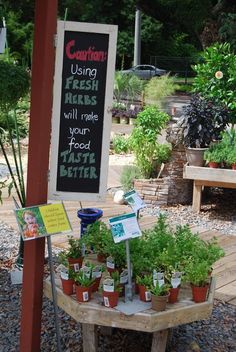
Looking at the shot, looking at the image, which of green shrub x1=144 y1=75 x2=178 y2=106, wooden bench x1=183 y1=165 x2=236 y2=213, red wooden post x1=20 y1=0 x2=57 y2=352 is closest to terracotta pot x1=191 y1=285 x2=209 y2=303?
red wooden post x1=20 y1=0 x2=57 y2=352

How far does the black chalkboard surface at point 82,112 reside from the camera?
288cm

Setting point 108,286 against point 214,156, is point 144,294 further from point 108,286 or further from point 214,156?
point 214,156

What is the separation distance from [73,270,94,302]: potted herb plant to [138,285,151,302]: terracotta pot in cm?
24

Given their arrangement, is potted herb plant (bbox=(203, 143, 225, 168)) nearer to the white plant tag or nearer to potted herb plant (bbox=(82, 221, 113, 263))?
potted herb plant (bbox=(82, 221, 113, 263))

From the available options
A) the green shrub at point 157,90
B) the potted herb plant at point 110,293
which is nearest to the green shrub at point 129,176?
the potted herb plant at point 110,293

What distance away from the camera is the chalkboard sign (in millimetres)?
2863

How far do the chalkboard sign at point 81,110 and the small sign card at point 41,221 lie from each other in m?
0.20

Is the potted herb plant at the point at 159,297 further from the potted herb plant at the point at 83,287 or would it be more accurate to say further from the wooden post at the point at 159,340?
the potted herb plant at the point at 83,287

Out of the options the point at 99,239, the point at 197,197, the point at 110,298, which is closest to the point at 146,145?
the point at 197,197

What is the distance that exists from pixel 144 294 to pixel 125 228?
1.12 feet

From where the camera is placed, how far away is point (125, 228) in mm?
2697

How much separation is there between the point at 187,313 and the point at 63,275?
2.07 ft

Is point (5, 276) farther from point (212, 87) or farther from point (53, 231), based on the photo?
point (212, 87)

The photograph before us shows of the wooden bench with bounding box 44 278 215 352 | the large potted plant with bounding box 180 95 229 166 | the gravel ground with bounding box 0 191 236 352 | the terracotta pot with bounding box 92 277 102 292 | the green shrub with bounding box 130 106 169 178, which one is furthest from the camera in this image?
the green shrub with bounding box 130 106 169 178
